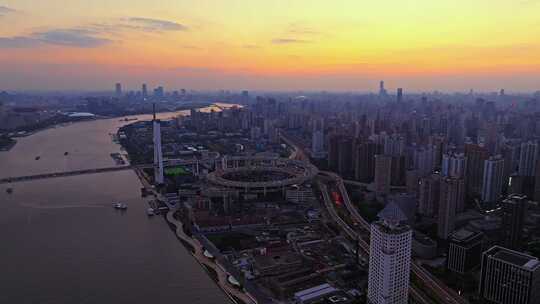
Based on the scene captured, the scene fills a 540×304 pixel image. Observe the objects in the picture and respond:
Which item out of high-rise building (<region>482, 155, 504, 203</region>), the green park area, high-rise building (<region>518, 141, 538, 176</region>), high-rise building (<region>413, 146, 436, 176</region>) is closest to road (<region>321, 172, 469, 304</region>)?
high-rise building (<region>482, 155, 504, 203</region>)

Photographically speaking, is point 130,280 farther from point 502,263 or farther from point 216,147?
point 216,147

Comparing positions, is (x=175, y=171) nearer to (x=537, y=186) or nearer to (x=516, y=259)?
(x=516, y=259)

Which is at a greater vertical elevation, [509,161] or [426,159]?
[509,161]

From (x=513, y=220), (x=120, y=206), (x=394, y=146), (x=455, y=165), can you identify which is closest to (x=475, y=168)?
(x=455, y=165)

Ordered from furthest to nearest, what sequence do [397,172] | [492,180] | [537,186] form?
1. [397,172]
2. [537,186]
3. [492,180]

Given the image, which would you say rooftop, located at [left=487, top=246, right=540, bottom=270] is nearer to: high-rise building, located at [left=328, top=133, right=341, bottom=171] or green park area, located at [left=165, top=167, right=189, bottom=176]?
high-rise building, located at [left=328, top=133, right=341, bottom=171]
